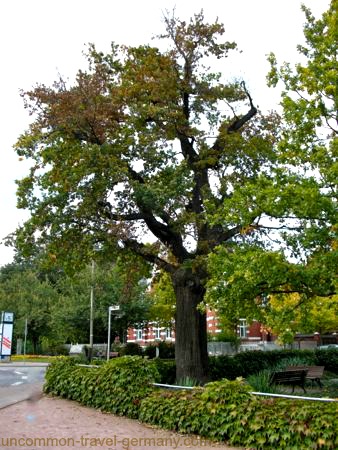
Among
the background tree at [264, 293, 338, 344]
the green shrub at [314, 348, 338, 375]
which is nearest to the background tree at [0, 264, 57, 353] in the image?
the green shrub at [314, 348, 338, 375]

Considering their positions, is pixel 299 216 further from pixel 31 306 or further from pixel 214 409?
pixel 31 306

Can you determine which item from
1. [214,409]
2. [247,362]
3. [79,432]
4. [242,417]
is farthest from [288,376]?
[79,432]

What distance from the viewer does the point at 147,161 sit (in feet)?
52.6

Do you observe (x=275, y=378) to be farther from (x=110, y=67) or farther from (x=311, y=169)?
(x=110, y=67)

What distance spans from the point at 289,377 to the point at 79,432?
6944mm

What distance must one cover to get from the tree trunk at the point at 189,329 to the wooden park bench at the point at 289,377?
2.56 metres

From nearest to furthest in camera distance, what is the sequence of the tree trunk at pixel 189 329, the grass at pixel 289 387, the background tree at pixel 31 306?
the grass at pixel 289 387, the tree trunk at pixel 189 329, the background tree at pixel 31 306

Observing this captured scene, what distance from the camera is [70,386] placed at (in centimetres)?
1366

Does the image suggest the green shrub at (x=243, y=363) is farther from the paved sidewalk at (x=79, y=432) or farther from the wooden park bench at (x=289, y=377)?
the paved sidewalk at (x=79, y=432)

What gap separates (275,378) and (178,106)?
331 inches

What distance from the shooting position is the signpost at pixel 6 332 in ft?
114

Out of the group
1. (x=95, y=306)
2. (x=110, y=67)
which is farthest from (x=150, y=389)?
(x=95, y=306)

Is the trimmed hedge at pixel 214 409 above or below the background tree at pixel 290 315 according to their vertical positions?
below

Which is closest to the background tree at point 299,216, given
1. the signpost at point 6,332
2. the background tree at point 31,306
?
the signpost at point 6,332
